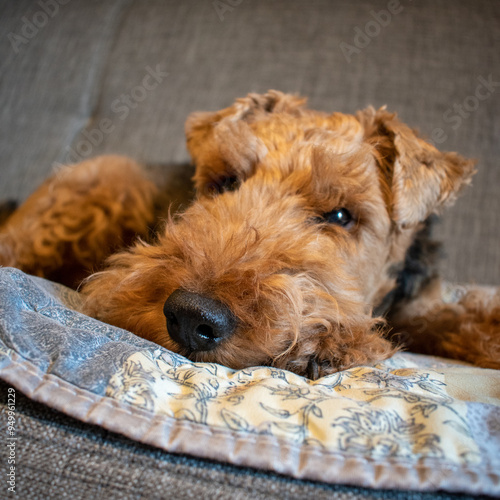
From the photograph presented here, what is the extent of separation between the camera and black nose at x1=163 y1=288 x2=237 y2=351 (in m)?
1.04

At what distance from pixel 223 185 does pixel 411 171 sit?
2.59 ft

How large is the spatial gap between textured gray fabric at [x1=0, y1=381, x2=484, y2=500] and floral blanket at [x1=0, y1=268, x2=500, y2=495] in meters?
0.03

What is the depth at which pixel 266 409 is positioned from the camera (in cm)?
84

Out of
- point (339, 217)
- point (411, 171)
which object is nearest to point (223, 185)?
point (339, 217)

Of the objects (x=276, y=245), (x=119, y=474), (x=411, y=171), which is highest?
(x=411, y=171)

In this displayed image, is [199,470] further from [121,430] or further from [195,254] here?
[195,254]

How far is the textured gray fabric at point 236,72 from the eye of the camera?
2.70m

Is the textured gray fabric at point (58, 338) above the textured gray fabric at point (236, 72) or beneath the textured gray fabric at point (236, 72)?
beneath

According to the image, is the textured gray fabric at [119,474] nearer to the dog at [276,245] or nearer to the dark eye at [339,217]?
the dog at [276,245]

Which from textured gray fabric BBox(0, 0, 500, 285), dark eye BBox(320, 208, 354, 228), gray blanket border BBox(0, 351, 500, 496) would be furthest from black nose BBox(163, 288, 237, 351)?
textured gray fabric BBox(0, 0, 500, 285)

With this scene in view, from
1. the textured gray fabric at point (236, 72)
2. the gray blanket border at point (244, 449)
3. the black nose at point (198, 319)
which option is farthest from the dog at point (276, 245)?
the textured gray fabric at point (236, 72)

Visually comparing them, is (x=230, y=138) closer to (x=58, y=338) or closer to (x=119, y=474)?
(x=58, y=338)

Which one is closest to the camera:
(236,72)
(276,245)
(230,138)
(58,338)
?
(58,338)

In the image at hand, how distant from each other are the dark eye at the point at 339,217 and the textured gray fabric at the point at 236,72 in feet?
4.39
